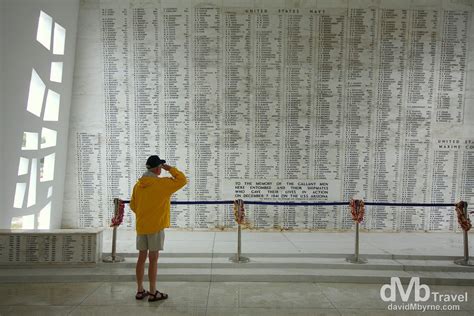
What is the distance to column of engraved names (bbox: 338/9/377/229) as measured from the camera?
22.5 feet

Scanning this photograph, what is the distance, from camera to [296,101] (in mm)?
6945

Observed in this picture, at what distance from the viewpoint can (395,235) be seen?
6.79 m

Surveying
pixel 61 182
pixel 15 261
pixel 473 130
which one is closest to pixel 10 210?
pixel 15 261

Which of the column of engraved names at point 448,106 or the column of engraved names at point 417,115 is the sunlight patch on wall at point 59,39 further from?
the column of engraved names at point 448,106

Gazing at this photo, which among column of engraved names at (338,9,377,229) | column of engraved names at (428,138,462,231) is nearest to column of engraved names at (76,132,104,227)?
column of engraved names at (338,9,377,229)

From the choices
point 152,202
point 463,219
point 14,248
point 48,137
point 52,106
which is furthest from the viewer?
point 52,106

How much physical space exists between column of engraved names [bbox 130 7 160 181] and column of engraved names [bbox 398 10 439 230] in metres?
4.85

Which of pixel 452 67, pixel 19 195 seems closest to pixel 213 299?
pixel 19 195

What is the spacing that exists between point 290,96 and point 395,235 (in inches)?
131

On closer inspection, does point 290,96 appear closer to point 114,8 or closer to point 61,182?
point 114,8

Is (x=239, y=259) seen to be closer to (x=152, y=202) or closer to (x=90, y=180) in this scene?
(x=152, y=202)

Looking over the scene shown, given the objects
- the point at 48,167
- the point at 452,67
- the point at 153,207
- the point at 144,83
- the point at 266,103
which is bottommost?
the point at 153,207

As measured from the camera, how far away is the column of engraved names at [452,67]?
22.5 ft

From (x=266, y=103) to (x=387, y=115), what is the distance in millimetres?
2368
